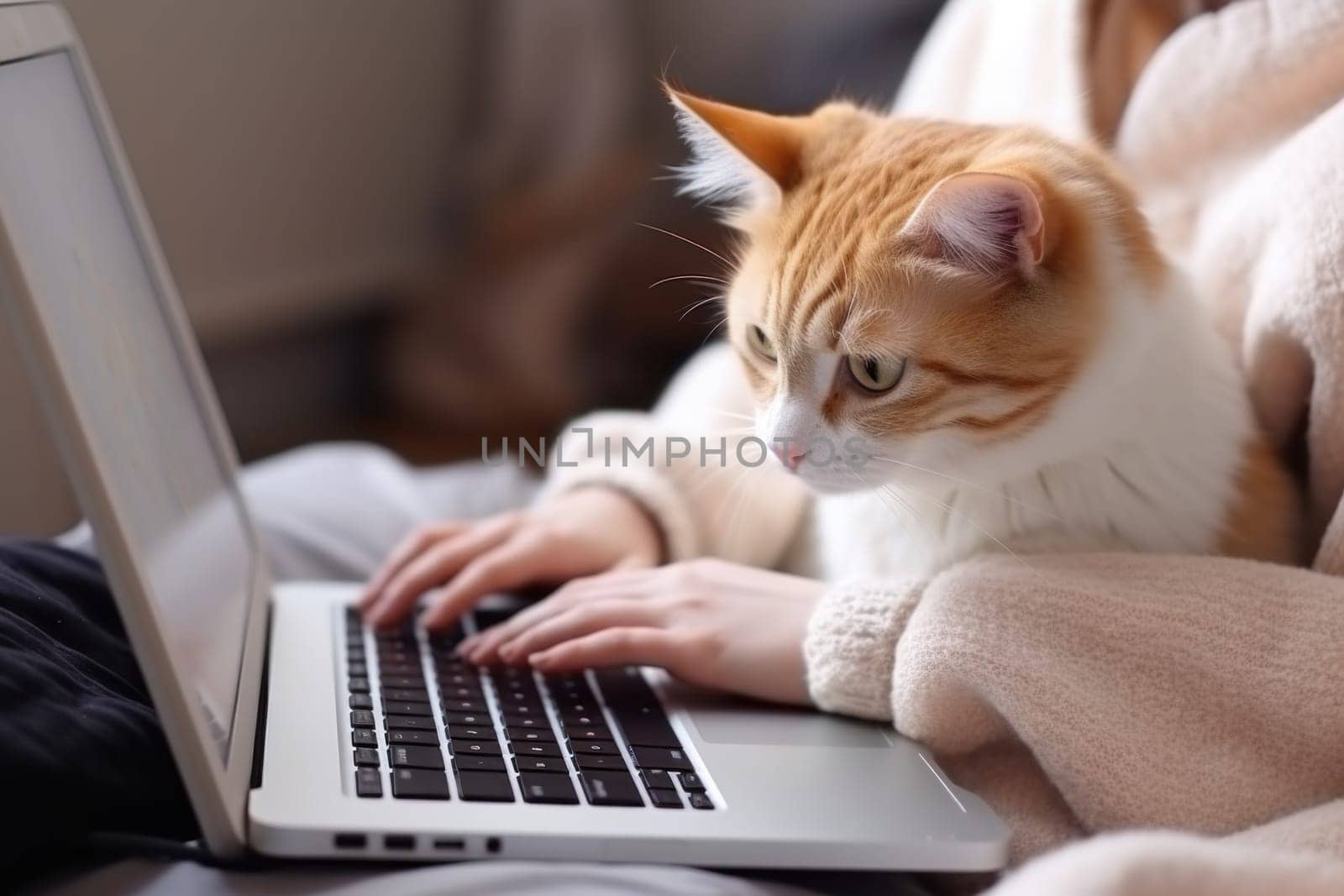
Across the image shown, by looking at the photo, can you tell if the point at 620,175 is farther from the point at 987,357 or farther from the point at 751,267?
the point at 987,357

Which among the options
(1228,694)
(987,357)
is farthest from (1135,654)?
(987,357)

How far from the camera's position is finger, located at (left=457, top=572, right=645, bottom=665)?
0.85 meters

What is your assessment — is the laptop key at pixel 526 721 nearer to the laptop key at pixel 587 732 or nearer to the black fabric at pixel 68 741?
the laptop key at pixel 587 732

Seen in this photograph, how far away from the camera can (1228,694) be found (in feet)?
2.25

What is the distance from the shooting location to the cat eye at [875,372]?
748mm

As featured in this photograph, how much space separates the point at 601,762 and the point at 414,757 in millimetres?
95

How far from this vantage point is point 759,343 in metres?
0.85

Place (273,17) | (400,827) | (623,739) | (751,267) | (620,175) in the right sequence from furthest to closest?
(620,175)
(273,17)
(751,267)
(623,739)
(400,827)

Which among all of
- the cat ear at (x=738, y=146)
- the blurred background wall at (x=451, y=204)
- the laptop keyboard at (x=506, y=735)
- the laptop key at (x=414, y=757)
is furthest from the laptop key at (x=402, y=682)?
the blurred background wall at (x=451, y=204)

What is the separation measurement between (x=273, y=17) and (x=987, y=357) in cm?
167

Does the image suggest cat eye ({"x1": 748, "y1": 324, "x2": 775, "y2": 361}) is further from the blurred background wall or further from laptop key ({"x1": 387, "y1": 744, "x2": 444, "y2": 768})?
the blurred background wall

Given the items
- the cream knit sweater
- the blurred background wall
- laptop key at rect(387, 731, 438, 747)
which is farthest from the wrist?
the blurred background wall

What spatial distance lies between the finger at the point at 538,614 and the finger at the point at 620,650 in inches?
2.1

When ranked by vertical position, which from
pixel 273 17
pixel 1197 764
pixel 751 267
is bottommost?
pixel 1197 764
